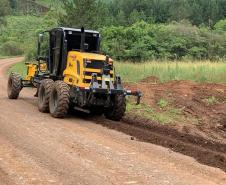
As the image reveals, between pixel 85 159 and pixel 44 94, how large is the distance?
6240 millimetres

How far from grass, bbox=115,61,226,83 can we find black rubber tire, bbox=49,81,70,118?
32.2ft

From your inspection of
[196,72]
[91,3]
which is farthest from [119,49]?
[196,72]

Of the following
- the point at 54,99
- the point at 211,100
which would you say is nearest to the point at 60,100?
the point at 54,99

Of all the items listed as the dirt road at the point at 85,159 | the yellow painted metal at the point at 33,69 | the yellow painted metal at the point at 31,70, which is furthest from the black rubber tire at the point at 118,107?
the yellow painted metal at the point at 31,70

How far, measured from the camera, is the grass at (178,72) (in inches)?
933

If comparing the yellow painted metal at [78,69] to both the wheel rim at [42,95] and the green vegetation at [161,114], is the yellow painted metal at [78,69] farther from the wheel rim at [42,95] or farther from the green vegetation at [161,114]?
the green vegetation at [161,114]

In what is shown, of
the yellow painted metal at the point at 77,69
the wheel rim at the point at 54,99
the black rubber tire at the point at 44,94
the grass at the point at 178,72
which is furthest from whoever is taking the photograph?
the grass at the point at 178,72

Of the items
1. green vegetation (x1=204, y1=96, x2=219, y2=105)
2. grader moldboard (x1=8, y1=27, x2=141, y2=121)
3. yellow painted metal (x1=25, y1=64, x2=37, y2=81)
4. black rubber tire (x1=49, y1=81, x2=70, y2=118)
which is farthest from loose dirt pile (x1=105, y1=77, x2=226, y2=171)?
yellow painted metal (x1=25, y1=64, x2=37, y2=81)

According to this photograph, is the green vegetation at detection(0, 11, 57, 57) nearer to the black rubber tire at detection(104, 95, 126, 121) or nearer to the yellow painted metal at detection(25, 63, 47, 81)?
the yellow painted metal at detection(25, 63, 47, 81)

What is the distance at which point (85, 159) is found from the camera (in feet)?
30.1

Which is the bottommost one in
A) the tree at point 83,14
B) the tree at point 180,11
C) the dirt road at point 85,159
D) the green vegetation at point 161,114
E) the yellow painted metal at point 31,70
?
the green vegetation at point 161,114

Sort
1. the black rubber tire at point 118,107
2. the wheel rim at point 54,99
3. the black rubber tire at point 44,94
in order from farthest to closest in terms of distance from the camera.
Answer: the black rubber tire at point 44,94 < the black rubber tire at point 118,107 < the wheel rim at point 54,99

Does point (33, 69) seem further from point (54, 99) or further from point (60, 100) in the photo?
point (60, 100)

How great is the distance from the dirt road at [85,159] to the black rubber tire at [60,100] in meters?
1.06
